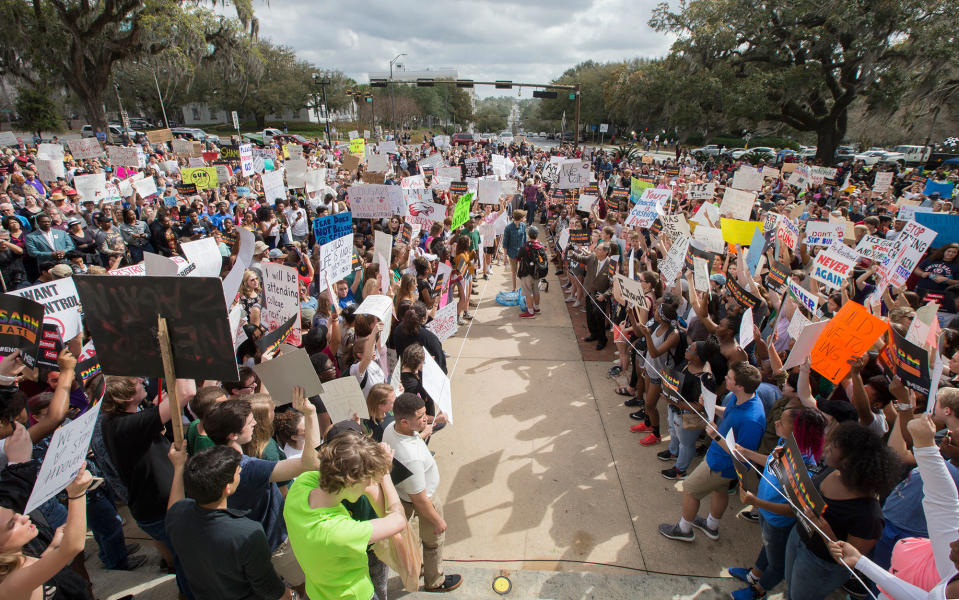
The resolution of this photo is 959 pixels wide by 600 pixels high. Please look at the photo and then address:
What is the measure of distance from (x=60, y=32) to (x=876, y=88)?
147 feet

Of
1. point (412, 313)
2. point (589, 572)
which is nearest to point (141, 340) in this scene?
point (412, 313)

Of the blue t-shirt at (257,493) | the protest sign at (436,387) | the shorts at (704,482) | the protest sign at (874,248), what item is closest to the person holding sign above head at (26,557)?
the blue t-shirt at (257,493)

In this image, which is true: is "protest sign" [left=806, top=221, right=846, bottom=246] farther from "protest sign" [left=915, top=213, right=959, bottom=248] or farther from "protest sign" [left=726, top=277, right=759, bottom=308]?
"protest sign" [left=726, top=277, right=759, bottom=308]

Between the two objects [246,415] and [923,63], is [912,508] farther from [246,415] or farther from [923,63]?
[923,63]

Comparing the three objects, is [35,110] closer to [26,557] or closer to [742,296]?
[26,557]

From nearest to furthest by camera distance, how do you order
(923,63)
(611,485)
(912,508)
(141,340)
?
(141,340)
(912,508)
(611,485)
(923,63)

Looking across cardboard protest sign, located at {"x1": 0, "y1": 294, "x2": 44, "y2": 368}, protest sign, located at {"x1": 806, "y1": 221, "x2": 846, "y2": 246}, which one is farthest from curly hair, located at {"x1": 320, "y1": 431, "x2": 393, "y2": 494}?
protest sign, located at {"x1": 806, "y1": 221, "x2": 846, "y2": 246}

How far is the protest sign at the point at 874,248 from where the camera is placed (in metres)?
6.26

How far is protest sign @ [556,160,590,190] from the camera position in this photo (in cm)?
1327

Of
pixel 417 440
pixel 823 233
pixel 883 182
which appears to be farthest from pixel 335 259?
pixel 883 182

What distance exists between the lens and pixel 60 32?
25875mm

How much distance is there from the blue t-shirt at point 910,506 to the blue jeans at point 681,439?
178 centimetres

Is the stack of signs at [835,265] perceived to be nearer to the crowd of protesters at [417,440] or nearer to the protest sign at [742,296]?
the crowd of protesters at [417,440]

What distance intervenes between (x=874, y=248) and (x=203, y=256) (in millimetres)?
9252
